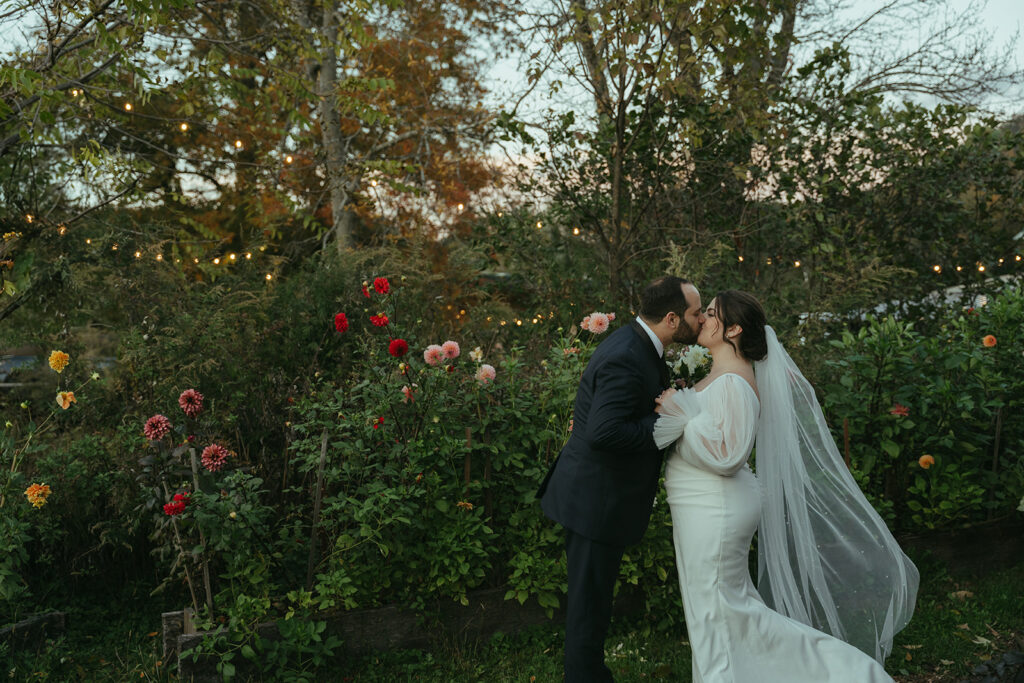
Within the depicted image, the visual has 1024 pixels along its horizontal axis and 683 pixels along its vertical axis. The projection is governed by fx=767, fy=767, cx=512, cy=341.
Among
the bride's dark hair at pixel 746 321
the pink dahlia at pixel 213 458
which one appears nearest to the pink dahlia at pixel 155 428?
the pink dahlia at pixel 213 458

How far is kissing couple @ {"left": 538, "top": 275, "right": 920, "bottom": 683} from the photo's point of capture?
312 centimetres

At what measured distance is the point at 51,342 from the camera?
20.6 ft

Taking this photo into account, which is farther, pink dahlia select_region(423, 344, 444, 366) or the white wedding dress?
pink dahlia select_region(423, 344, 444, 366)

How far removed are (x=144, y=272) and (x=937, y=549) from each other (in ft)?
20.7

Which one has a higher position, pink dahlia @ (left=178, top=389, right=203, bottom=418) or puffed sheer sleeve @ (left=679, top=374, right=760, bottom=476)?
pink dahlia @ (left=178, top=389, right=203, bottom=418)

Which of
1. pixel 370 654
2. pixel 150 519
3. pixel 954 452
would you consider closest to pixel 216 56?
pixel 150 519

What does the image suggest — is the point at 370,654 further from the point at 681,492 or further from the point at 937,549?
the point at 937,549

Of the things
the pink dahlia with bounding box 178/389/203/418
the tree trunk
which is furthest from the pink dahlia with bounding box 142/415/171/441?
the tree trunk

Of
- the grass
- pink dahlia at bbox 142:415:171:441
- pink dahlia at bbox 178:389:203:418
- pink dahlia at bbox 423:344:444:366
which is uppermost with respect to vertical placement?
pink dahlia at bbox 423:344:444:366

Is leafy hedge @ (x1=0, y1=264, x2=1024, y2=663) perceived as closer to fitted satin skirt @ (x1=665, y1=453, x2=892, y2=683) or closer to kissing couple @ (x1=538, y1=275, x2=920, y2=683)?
kissing couple @ (x1=538, y1=275, x2=920, y2=683)

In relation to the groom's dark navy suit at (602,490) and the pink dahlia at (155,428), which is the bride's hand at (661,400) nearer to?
the groom's dark navy suit at (602,490)

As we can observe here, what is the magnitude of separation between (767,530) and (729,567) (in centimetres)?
52

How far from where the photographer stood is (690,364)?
4.22 metres

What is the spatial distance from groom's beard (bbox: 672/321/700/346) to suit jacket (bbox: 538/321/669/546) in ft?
0.49
